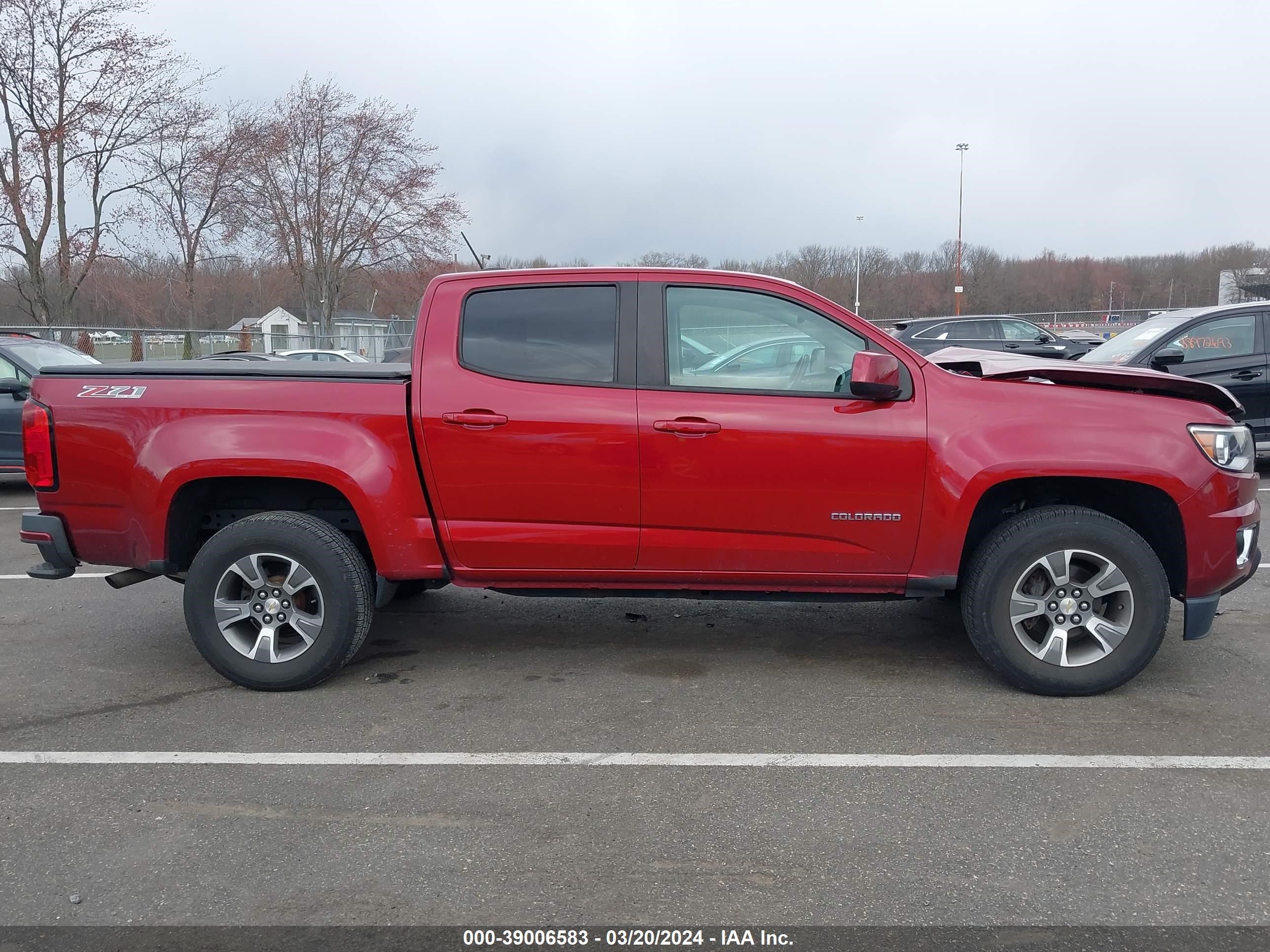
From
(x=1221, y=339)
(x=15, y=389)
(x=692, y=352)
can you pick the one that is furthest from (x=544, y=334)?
(x=1221, y=339)

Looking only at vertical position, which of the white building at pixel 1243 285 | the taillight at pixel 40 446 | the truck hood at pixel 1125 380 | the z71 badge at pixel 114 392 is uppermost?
the white building at pixel 1243 285

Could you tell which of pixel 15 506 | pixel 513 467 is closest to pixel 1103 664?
pixel 513 467

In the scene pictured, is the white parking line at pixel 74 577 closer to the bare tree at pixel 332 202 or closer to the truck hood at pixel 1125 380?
the truck hood at pixel 1125 380

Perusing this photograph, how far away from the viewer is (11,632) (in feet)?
17.8

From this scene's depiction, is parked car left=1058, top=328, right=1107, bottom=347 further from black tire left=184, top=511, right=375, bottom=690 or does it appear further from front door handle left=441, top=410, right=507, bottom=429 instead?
black tire left=184, top=511, right=375, bottom=690

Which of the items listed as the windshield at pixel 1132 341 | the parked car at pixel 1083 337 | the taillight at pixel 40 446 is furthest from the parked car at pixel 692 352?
the parked car at pixel 1083 337

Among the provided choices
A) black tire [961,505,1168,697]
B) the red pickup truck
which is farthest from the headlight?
black tire [961,505,1168,697]

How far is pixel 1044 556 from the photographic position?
4.17m

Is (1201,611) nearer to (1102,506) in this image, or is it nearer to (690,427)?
(1102,506)

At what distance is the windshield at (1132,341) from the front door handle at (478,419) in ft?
24.8

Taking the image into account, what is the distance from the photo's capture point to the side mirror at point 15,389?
977 cm

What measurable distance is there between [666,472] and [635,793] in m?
1.43

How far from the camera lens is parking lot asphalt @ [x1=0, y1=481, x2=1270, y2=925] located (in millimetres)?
2771

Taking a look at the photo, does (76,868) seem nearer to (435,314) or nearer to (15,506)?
(435,314)
